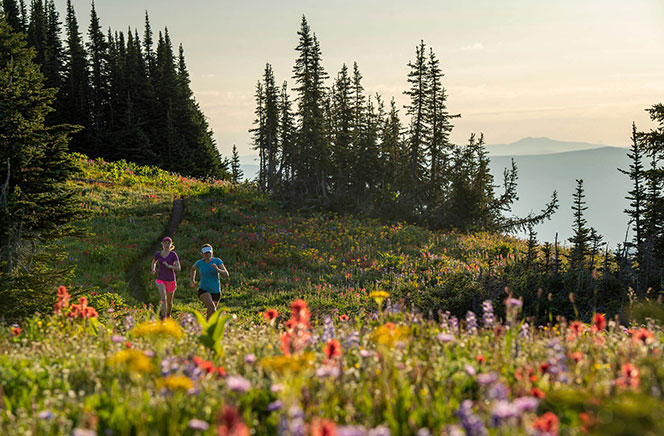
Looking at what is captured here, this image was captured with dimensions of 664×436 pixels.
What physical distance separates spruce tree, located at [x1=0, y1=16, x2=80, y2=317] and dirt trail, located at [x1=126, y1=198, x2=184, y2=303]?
6.53 m

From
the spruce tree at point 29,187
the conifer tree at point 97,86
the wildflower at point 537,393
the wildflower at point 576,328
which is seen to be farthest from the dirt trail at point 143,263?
the conifer tree at point 97,86

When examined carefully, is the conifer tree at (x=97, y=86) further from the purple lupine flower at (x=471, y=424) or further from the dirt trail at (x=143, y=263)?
the purple lupine flower at (x=471, y=424)

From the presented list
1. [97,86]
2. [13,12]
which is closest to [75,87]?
[97,86]

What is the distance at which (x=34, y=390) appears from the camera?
3816 millimetres

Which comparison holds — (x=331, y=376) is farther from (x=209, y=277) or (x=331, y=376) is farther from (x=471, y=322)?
(x=209, y=277)

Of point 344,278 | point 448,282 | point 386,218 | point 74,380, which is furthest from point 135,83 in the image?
point 74,380

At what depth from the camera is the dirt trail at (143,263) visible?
678 inches

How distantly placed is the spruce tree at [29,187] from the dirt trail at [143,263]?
257 inches

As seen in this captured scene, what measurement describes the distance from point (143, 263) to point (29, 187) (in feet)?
32.7

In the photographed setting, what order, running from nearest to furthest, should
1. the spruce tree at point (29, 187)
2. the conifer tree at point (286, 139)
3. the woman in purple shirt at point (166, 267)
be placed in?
the spruce tree at point (29, 187)
the woman in purple shirt at point (166, 267)
the conifer tree at point (286, 139)

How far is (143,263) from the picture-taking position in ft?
65.0

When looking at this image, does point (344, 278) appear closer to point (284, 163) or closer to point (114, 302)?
point (114, 302)

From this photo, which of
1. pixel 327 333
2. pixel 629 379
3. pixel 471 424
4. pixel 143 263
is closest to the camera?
pixel 471 424

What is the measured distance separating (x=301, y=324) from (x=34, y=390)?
88.4 inches
